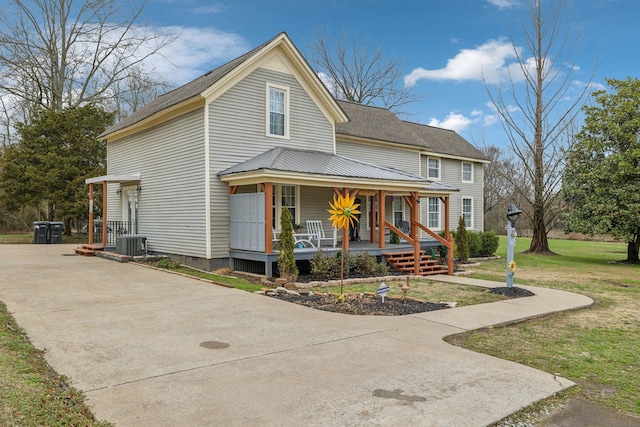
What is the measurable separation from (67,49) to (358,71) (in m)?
21.1

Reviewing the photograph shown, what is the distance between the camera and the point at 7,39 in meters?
28.4

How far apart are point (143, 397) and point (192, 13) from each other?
75.3ft

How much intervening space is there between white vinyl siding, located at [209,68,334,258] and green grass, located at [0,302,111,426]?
8.49m

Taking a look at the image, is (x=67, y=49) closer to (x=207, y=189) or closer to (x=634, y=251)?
(x=207, y=189)

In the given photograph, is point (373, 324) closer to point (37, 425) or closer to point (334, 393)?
point (334, 393)

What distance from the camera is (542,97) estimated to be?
2306 centimetres

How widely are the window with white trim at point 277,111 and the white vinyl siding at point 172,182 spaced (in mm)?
2386

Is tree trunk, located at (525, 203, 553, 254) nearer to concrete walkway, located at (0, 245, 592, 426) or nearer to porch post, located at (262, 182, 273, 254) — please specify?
concrete walkway, located at (0, 245, 592, 426)

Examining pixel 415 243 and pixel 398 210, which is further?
pixel 398 210

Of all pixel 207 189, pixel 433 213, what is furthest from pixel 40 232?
pixel 433 213

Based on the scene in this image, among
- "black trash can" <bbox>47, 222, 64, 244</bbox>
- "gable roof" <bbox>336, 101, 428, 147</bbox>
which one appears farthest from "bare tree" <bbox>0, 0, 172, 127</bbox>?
"gable roof" <bbox>336, 101, 428, 147</bbox>

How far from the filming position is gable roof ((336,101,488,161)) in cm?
1955

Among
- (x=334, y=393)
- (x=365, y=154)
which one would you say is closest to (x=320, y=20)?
(x=365, y=154)

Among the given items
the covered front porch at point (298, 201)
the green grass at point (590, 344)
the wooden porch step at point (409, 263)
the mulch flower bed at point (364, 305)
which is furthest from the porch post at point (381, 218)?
the green grass at point (590, 344)
